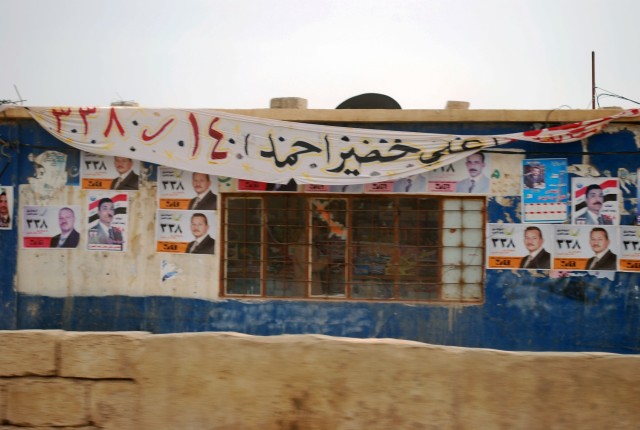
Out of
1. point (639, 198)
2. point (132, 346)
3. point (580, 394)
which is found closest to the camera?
point (580, 394)

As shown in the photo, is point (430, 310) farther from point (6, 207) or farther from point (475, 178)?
point (6, 207)

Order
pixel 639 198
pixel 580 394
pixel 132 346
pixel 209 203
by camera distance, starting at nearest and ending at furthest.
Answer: pixel 580 394
pixel 132 346
pixel 639 198
pixel 209 203

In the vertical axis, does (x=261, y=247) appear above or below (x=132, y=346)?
above

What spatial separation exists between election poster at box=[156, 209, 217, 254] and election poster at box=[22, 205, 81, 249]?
0.98 metres

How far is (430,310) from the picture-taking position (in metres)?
7.48

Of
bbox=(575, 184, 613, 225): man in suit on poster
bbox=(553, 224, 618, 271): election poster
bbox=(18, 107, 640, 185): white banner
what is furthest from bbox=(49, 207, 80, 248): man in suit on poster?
bbox=(575, 184, 613, 225): man in suit on poster

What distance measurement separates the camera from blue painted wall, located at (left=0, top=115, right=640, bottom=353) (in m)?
7.25

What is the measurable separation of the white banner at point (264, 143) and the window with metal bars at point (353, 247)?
14.8 inches

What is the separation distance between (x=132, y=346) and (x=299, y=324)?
3.18 metres

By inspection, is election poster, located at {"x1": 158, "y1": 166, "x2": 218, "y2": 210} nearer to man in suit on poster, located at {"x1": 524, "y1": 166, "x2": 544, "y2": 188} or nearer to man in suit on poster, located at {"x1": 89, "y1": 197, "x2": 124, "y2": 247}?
man in suit on poster, located at {"x1": 89, "y1": 197, "x2": 124, "y2": 247}

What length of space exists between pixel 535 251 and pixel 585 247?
51 cm

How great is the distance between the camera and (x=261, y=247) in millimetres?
7742

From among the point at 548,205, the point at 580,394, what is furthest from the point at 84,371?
the point at 548,205

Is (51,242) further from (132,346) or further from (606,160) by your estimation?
(606,160)
